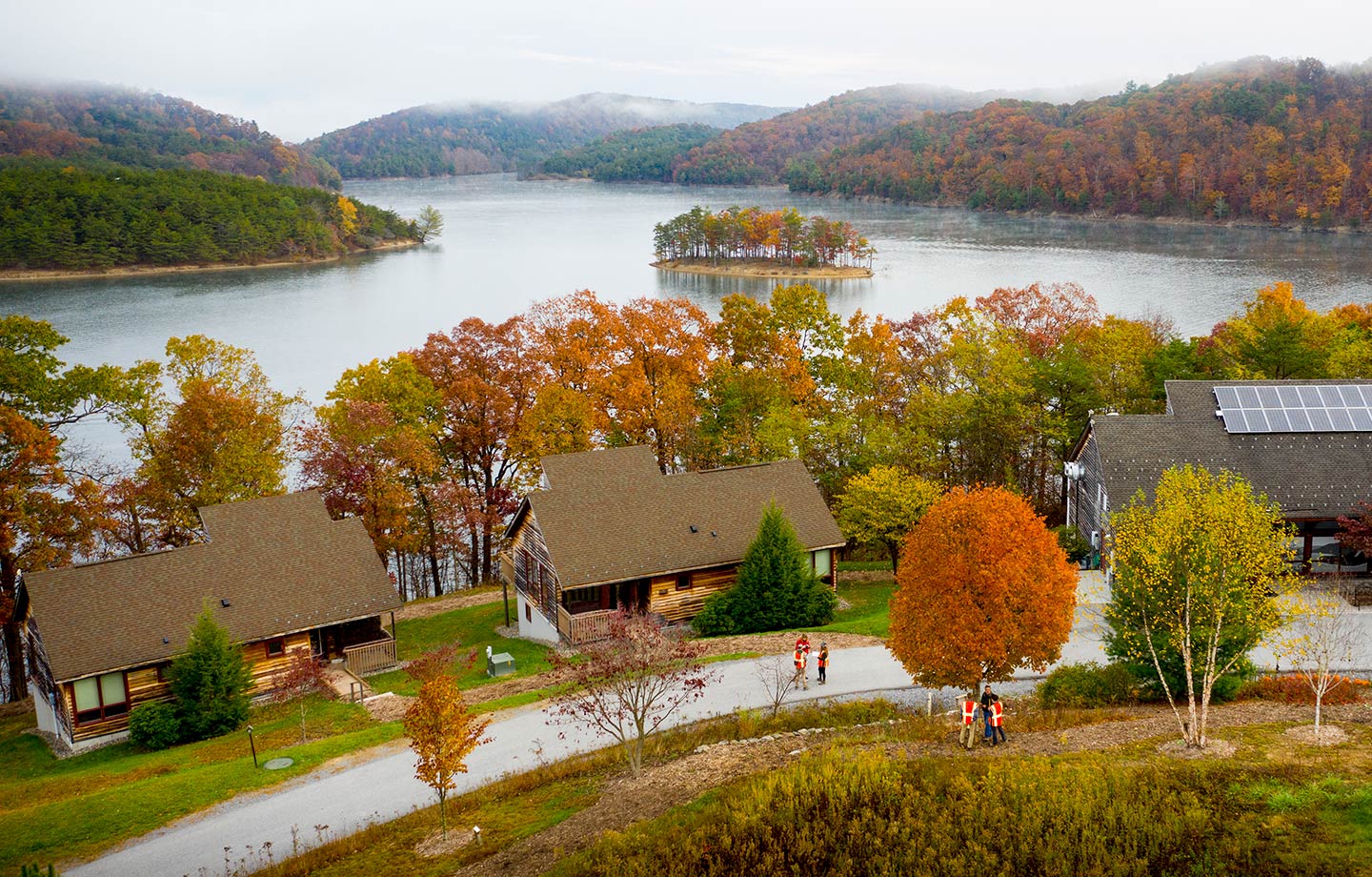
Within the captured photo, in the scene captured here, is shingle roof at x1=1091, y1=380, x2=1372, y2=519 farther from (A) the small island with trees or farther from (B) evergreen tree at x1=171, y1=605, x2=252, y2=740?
(A) the small island with trees

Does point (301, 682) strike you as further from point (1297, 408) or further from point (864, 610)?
point (1297, 408)

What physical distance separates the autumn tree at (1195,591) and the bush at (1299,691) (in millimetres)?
1104

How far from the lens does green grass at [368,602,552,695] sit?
2658 cm

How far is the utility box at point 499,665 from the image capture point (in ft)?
86.8

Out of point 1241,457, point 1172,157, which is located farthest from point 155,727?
point 1172,157

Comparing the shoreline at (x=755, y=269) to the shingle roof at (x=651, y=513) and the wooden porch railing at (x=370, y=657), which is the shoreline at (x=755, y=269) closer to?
the shingle roof at (x=651, y=513)

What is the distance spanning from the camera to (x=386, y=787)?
1892 cm

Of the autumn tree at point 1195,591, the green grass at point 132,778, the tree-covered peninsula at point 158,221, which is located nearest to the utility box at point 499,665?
the green grass at point 132,778

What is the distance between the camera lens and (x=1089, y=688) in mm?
20375

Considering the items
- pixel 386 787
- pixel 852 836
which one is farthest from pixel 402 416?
pixel 852 836

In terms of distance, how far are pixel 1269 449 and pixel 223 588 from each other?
2950cm

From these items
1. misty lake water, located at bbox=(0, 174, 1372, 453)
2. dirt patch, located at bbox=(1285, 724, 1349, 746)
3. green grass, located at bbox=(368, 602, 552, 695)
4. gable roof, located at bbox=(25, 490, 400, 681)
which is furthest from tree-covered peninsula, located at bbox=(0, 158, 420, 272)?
dirt patch, located at bbox=(1285, 724, 1349, 746)

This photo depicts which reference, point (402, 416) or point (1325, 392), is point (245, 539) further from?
point (1325, 392)

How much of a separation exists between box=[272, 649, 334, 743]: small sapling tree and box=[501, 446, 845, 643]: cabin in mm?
6414
